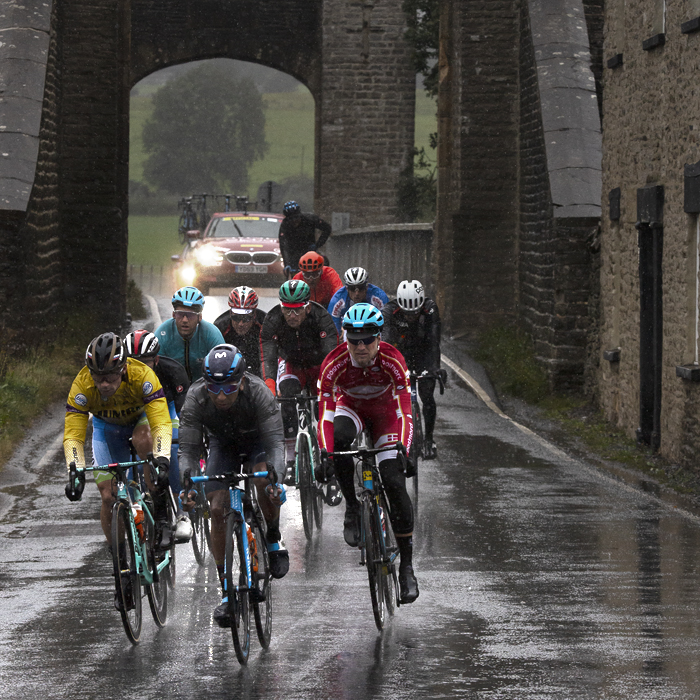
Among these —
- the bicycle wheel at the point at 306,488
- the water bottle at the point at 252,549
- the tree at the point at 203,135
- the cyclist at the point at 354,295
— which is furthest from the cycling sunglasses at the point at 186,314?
the tree at the point at 203,135

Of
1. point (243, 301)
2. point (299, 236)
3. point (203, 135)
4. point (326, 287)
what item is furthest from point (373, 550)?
point (203, 135)

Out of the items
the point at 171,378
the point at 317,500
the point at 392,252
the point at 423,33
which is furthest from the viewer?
the point at 423,33

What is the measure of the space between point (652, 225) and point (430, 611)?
7.90m

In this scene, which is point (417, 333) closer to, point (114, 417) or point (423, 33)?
point (114, 417)

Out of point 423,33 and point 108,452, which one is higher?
point 423,33

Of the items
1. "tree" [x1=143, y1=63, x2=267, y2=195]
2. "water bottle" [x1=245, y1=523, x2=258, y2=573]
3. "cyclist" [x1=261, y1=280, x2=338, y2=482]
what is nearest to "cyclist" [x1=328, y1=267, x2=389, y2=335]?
"cyclist" [x1=261, y1=280, x2=338, y2=482]

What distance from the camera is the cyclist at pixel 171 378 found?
29.0 ft

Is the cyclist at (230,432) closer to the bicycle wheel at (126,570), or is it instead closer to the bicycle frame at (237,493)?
the bicycle frame at (237,493)

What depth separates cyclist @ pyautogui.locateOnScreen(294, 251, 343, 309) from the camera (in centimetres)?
1351

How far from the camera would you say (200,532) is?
33.8ft

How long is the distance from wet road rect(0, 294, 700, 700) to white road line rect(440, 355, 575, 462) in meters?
2.25

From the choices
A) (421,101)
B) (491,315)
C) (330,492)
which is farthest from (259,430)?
(421,101)

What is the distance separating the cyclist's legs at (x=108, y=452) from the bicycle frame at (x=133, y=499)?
0.10 metres

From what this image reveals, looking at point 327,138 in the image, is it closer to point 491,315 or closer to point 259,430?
point 491,315
